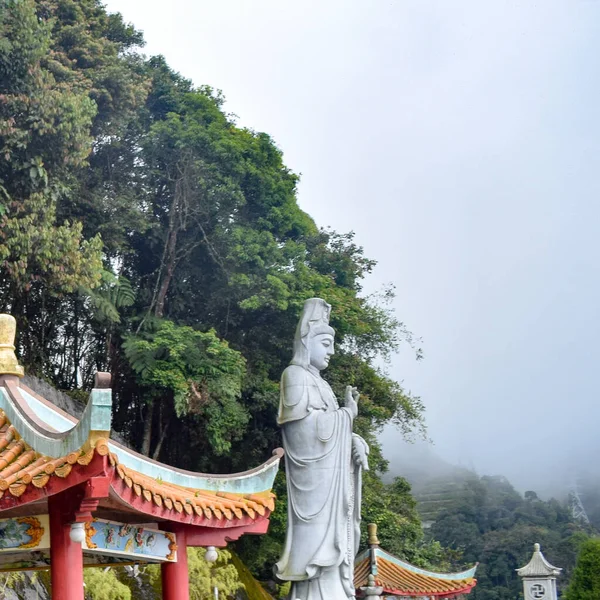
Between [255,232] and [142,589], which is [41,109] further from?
[142,589]

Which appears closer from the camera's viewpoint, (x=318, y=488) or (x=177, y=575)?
(x=177, y=575)

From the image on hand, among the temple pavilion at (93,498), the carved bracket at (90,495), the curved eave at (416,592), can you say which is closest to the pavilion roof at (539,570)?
the curved eave at (416,592)

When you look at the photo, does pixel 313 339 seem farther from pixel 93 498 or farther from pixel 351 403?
pixel 93 498

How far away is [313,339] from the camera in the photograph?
9.45 metres

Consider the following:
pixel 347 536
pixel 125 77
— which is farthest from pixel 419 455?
pixel 347 536

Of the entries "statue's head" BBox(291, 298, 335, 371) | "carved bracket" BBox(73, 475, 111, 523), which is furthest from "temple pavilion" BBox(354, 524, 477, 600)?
"carved bracket" BBox(73, 475, 111, 523)

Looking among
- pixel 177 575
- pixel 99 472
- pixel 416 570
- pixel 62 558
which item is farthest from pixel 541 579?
pixel 99 472

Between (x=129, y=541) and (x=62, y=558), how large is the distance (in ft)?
2.91

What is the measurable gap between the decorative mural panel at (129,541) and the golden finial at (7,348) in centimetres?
115

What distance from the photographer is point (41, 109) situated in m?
14.9

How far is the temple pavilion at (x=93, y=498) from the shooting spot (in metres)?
4.75

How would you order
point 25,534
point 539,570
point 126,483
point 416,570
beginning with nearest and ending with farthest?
point 126,483
point 25,534
point 416,570
point 539,570

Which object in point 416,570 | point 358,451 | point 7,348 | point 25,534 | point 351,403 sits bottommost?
point 25,534

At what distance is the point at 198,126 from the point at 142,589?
362 inches
